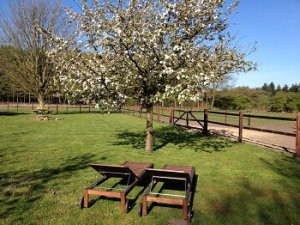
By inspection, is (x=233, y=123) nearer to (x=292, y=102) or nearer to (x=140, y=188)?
(x=140, y=188)

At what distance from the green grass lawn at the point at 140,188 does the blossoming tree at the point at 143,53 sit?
2454mm

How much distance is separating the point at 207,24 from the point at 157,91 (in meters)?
2.97

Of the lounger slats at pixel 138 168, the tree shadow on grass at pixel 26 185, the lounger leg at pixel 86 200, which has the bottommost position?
the tree shadow on grass at pixel 26 185

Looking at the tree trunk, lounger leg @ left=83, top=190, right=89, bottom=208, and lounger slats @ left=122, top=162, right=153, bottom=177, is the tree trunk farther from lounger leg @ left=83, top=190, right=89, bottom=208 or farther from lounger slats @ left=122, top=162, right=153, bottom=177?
lounger leg @ left=83, top=190, right=89, bottom=208

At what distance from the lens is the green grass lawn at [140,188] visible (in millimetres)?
5617

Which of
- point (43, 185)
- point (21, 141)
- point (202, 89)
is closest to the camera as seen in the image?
point (43, 185)

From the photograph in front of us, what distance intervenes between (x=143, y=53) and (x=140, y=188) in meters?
4.61

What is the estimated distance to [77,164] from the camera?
958cm

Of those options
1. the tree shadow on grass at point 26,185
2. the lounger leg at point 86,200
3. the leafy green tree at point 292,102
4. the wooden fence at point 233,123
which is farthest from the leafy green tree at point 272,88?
the lounger leg at point 86,200

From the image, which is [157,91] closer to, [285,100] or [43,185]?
[43,185]

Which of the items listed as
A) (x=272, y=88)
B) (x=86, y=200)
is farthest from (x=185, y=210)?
(x=272, y=88)

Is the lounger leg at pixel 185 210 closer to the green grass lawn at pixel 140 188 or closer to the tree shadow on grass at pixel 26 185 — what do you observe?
the green grass lawn at pixel 140 188

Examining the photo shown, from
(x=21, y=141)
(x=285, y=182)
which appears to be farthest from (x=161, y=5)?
(x=21, y=141)

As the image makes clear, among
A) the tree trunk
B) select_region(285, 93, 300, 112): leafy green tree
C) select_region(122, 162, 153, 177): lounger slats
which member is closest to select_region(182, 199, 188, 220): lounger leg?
select_region(122, 162, 153, 177): lounger slats
